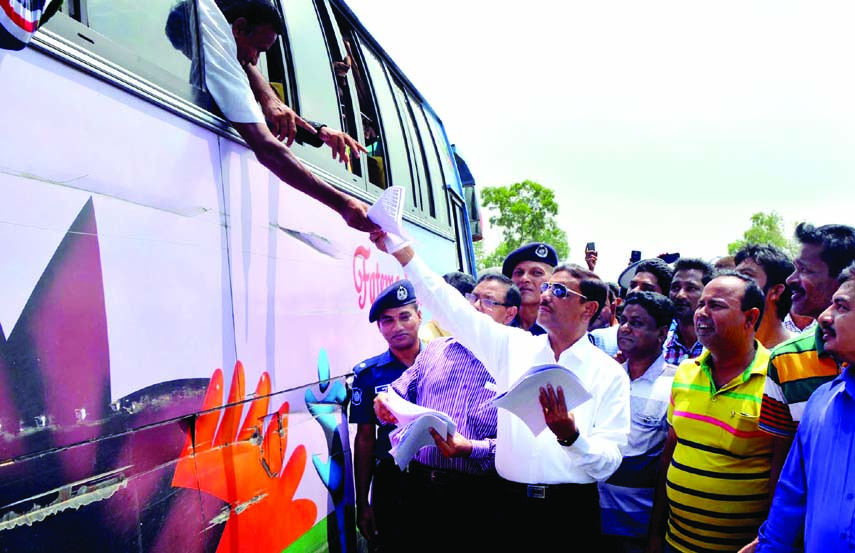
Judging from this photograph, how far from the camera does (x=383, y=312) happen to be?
3.23 m

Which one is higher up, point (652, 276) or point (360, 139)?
point (360, 139)

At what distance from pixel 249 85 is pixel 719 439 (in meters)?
2.14

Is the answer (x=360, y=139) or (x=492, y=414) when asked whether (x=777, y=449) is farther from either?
(x=360, y=139)

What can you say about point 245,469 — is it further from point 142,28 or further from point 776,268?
point 776,268

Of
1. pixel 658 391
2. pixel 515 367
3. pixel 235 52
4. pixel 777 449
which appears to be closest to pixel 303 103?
pixel 235 52

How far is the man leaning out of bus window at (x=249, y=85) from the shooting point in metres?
2.25

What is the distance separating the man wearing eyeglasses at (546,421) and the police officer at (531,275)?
3.38 ft

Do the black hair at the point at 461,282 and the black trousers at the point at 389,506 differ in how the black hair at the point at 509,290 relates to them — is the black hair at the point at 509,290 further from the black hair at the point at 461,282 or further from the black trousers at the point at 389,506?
the black trousers at the point at 389,506

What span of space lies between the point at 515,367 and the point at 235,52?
5.19 ft

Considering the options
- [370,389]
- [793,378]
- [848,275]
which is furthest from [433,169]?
[848,275]

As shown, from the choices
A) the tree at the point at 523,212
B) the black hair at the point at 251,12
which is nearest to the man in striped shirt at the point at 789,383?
the black hair at the point at 251,12

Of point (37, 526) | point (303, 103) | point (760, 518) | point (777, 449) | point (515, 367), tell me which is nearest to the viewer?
point (37, 526)

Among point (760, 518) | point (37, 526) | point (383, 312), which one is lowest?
point (760, 518)

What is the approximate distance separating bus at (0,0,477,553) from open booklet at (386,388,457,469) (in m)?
0.43
